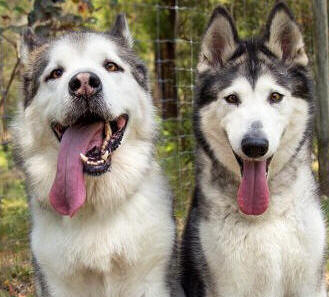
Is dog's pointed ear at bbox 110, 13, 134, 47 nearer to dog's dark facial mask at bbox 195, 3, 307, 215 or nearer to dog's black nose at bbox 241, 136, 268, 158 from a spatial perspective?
dog's dark facial mask at bbox 195, 3, 307, 215

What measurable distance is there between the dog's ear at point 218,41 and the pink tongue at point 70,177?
940 millimetres

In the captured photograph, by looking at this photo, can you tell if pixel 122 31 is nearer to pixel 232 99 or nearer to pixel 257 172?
pixel 232 99

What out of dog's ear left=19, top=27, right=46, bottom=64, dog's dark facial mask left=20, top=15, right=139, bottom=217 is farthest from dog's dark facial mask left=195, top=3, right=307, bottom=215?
dog's ear left=19, top=27, right=46, bottom=64

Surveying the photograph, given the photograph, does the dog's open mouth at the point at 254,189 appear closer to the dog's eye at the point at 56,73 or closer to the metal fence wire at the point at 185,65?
the dog's eye at the point at 56,73

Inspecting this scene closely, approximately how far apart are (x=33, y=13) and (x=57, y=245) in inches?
109

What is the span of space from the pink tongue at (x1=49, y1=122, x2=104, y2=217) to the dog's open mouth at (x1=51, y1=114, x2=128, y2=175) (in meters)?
0.03

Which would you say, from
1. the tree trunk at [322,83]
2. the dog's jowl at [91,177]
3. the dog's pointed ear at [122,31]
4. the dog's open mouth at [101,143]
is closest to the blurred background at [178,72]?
the tree trunk at [322,83]

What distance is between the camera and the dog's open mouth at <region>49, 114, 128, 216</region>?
326cm

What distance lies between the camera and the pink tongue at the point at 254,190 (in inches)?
129

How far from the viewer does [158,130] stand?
12.4ft

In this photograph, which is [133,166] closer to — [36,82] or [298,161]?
[36,82]

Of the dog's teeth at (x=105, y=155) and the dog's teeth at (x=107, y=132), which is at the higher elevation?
the dog's teeth at (x=107, y=132)

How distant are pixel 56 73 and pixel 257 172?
1304mm

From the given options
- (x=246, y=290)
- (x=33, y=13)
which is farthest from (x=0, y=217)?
(x=246, y=290)
